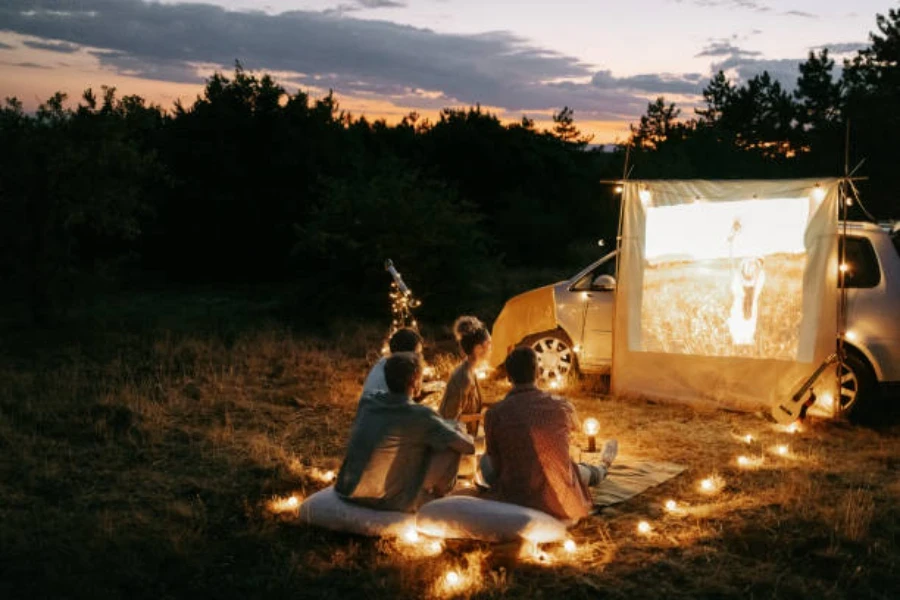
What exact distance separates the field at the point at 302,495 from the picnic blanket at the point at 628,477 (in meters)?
0.10

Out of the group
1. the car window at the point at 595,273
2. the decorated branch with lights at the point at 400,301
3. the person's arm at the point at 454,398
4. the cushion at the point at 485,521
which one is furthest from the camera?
the car window at the point at 595,273

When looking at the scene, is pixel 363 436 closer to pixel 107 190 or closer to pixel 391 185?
pixel 107 190

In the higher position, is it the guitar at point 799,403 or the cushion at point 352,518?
the guitar at point 799,403

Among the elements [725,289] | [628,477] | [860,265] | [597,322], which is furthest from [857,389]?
[628,477]

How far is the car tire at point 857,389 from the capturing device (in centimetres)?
802

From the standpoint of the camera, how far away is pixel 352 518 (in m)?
5.18

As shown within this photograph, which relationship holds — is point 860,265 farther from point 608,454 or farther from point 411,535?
point 411,535

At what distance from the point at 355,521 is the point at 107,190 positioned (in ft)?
33.4

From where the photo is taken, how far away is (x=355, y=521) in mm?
5164

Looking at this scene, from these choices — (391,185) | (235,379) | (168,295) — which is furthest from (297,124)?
(235,379)

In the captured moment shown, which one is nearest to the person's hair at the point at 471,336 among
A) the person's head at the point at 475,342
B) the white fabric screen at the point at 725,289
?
the person's head at the point at 475,342

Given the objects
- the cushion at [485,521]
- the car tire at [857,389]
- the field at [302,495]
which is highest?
the car tire at [857,389]

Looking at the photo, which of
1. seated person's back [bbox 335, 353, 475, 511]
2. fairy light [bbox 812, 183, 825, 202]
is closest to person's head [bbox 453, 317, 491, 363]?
seated person's back [bbox 335, 353, 475, 511]

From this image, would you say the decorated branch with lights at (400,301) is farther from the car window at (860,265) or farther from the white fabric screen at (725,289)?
the car window at (860,265)
